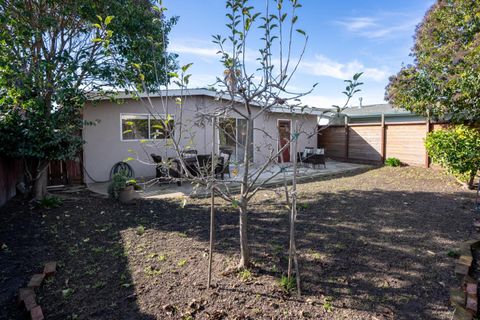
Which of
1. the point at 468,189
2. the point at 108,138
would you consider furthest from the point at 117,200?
the point at 468,189

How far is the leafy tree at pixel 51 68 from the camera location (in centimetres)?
558

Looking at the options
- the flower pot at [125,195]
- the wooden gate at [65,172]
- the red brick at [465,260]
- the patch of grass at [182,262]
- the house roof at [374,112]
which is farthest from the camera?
the house roof at [374,112]

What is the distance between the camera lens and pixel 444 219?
462cm

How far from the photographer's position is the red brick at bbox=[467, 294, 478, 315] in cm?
228

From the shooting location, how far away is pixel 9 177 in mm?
6422

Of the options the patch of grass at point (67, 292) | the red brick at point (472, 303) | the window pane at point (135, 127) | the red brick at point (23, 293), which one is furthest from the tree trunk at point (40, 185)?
the red brick at point (472, 303)

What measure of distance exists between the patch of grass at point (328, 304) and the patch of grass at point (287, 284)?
30 centimetres

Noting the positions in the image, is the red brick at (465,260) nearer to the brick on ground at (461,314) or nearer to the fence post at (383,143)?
the brick on ground at (461,314)

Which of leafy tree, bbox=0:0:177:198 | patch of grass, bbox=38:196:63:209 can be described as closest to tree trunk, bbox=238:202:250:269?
leafy tree, bbox=0:0:177:198

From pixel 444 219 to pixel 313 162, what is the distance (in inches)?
263

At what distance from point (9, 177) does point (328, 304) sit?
24.1 ft

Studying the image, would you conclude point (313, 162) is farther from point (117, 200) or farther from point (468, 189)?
point (117, 200)

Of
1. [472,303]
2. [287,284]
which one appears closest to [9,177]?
[287,284]

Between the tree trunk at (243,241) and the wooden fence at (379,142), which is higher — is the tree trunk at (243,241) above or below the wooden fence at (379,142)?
below
